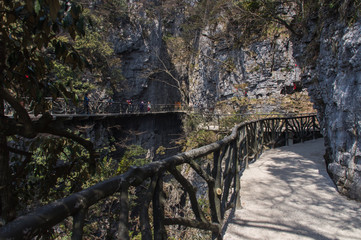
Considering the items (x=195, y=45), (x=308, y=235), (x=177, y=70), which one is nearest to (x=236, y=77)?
(x=195, y=45)

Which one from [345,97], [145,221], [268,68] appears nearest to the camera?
[145,221]

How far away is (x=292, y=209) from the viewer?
3.58 m

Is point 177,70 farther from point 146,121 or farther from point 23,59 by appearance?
point 23,59

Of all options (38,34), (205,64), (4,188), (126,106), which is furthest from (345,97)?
(205,64)

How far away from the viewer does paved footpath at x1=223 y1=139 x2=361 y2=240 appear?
2928mm

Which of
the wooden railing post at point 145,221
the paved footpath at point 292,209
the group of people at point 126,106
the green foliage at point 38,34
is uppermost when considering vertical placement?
the group of people at point 126,106

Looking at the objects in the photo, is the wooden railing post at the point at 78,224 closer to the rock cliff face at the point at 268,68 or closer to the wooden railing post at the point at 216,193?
the wooden railing post at the point at 216,193

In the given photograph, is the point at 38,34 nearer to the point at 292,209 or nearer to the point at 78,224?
the point at 78,224

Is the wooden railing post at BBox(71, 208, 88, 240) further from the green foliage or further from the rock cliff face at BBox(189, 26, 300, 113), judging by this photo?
the rock cliff face at BBox(189, 26, 300, 113)

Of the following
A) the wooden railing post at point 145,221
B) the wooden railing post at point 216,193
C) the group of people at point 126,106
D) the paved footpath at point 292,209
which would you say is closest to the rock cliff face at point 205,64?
the group of people at point 126,106

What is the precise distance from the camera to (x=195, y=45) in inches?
1177

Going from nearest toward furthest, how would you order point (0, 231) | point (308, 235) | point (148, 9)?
point (0, 231)
point (308, 235)
point (148, 9)

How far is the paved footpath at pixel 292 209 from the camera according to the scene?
2928 mm

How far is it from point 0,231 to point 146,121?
23.5 m
